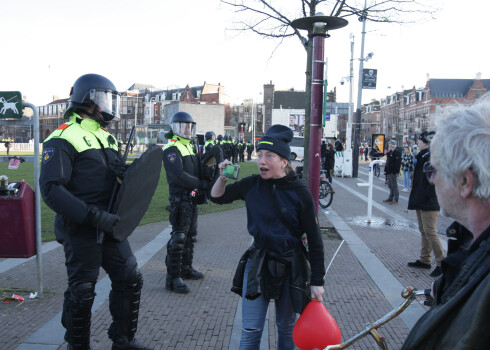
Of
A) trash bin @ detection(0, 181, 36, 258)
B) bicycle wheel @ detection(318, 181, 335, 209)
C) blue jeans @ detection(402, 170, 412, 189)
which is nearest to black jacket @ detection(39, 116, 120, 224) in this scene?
trash bin @ detection(0, 181, 36, 258)

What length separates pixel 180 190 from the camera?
178 inches

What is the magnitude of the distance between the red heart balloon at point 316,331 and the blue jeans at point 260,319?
451 mm

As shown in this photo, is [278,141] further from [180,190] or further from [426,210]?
[426,210]

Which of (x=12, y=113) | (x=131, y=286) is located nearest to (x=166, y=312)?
(x=131, y=286)

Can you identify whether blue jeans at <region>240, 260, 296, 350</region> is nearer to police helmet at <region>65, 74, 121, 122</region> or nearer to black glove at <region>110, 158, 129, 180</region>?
black glove at <region>110, 158, 129, 180</region>

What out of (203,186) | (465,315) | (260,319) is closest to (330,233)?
(203,186)

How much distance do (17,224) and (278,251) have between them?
9.18 feet

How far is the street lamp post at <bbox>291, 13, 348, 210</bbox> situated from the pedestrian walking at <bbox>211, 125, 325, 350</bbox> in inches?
129

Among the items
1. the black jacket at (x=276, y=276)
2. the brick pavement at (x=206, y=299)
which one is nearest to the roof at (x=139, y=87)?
the brick pavement at (x=206, y=299)

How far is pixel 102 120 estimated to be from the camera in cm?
299

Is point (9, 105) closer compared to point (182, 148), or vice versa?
point (9, 105)

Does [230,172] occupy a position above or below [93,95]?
below

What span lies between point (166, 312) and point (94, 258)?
1.41 meters

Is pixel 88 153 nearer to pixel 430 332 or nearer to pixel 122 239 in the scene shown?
pixel 122 239
